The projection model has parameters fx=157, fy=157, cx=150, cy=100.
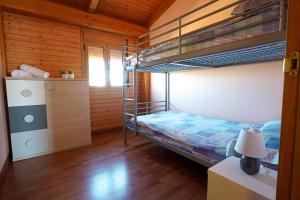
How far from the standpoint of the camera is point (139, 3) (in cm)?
374

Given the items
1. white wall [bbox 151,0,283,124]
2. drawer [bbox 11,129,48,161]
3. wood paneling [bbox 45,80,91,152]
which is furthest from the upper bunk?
drawer [bbox 11,129,48,161]

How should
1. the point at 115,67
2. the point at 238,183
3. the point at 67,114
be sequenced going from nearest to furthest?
the point at 238,183, the point at 67,114, the point at 115,67

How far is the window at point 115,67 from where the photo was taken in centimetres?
398

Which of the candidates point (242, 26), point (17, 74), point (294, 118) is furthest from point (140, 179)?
point (17, 74)

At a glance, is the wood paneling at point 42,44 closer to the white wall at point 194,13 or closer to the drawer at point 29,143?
the drawer at point 29,143

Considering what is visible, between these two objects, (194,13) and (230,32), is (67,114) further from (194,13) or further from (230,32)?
(194,13)

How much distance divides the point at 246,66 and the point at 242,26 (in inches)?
52.3

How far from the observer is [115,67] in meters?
4.05

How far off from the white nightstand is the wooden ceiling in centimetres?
363

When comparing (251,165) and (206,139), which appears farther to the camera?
(206,139)

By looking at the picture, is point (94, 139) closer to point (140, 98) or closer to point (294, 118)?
point (140, 98)

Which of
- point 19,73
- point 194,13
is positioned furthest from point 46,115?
point 194,13

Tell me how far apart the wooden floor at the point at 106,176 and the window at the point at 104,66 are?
173cm

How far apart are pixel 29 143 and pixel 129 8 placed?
3.47m
